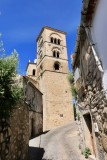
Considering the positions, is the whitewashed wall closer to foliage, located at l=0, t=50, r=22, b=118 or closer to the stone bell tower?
foliage, located at l=0, t=50, r=22, b=118

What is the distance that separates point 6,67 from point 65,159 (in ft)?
17.9

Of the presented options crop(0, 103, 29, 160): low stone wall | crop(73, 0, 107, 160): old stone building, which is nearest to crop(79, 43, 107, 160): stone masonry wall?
crop(73, 0, 107, 160): old stone building

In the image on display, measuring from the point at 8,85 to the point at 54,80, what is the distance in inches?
810

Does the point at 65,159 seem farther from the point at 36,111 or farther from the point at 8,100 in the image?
the point at 36,111

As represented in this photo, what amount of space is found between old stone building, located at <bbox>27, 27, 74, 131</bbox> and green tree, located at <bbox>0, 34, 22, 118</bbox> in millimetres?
17587

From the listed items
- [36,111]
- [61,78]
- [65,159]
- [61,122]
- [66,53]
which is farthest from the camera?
[66,53]

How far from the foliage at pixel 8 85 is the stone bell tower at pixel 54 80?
57.7 feet

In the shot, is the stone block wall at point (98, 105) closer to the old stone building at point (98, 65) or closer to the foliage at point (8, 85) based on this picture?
the old stone building at point (98, 65)

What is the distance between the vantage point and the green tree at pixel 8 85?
4.86 m

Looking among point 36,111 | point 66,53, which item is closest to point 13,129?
point 36,111

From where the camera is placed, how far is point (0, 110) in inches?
189

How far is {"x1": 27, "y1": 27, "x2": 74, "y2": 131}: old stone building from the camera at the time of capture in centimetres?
2323

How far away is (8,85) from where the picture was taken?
511 centimetres

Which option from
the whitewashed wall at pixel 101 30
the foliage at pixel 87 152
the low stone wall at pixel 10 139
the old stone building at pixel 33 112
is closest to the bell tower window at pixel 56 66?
the old stone building at pixel 33 112
